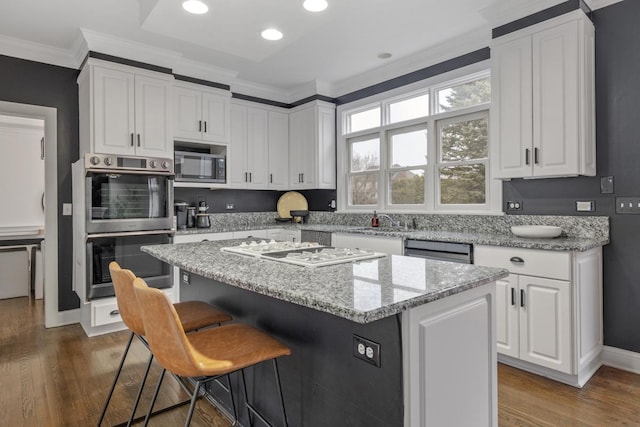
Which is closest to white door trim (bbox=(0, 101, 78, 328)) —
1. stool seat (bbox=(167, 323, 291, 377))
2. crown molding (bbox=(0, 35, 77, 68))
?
crown molding (bbox=(0, 35, 77, 68))

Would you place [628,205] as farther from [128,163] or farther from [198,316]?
[128,163]

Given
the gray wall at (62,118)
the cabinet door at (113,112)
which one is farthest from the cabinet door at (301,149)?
the gray wall at (62,118)

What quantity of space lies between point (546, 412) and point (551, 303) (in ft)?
2.23

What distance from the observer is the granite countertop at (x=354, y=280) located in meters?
1.06

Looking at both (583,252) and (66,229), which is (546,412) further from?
(66,229)

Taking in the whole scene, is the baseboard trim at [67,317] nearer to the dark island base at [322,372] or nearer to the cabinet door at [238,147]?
the cabinet door at [238,147]

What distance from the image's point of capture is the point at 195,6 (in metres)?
2.41

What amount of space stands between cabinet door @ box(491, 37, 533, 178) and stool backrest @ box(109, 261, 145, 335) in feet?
9.18

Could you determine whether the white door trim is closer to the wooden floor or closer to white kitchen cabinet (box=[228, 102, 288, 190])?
the wooden floor

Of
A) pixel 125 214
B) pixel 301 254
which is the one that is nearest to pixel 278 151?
pixel 125 214

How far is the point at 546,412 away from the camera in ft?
6.88

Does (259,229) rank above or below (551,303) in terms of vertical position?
above

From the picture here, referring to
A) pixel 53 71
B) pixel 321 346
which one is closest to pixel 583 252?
pixel 321 346

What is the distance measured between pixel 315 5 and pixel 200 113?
88.2 inches
